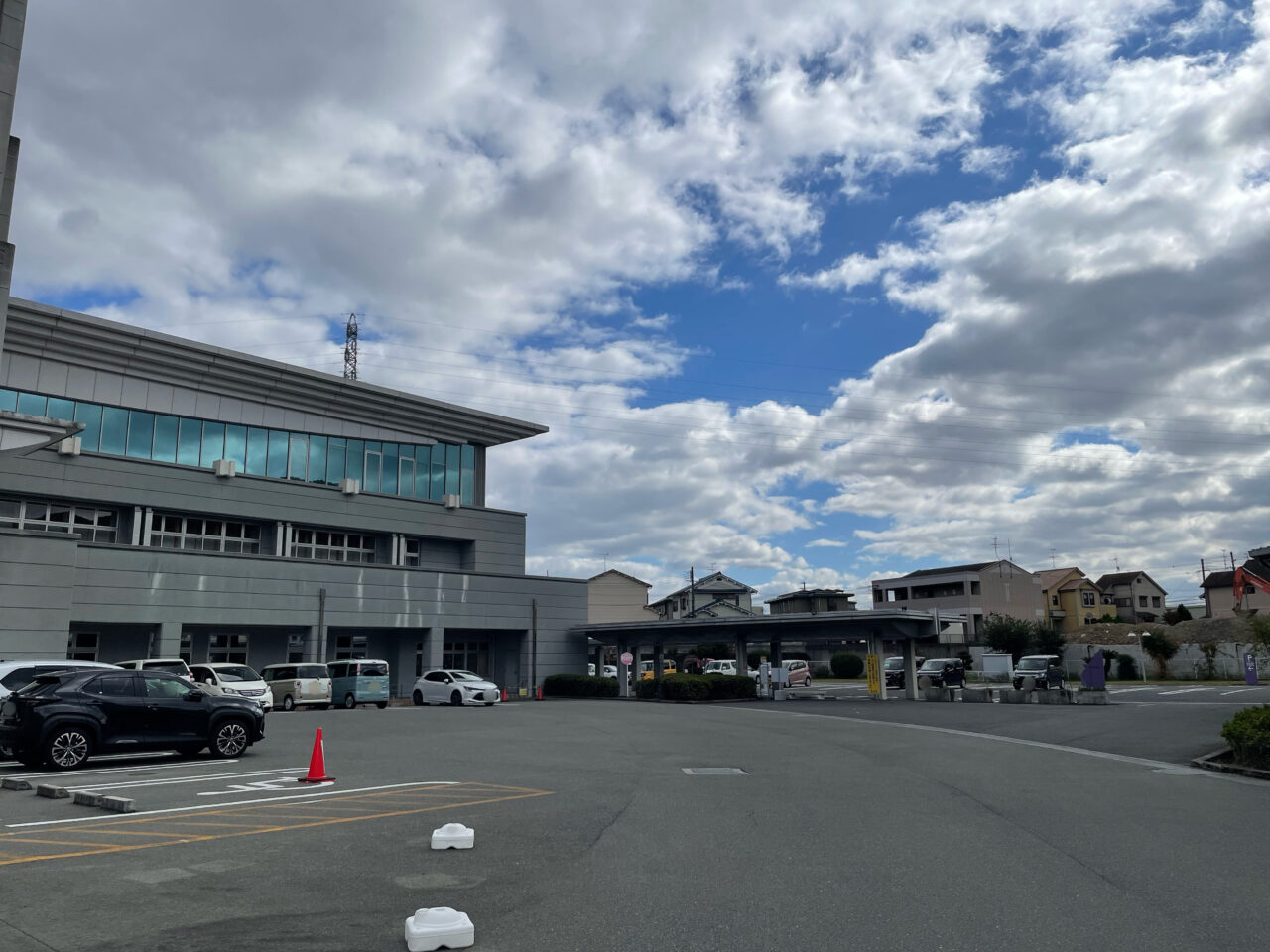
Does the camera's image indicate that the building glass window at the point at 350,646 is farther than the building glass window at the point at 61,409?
Yes

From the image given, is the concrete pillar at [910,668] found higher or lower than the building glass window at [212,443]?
lower

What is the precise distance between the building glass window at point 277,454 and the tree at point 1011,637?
47948mm

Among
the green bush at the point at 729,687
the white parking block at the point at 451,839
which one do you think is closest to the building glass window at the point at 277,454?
the green bush at the point at 729,687

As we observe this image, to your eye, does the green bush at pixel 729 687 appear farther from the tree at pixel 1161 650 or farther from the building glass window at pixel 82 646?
the tree at pixel 1161 650

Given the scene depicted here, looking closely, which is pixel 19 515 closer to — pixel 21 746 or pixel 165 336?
pixel 165 336

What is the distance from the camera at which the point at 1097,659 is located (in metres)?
36.9

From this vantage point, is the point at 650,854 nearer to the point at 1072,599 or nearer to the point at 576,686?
the point at 576,686

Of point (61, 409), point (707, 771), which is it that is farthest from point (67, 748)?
point (61, 409)

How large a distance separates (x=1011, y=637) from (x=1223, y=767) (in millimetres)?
53842

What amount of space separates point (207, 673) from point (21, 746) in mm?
15429

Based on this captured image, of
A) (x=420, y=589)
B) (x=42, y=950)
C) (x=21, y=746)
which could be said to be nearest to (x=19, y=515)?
(x=420, y=589)

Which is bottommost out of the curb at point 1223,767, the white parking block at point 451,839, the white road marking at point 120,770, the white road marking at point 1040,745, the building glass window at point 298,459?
the white road marking at point 1040,745

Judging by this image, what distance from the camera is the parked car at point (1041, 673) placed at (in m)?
40.3

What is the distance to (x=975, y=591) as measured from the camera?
86875mm
